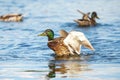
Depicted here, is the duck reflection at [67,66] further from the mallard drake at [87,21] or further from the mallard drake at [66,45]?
the mallard drake at [87,21]

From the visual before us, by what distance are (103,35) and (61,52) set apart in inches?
170

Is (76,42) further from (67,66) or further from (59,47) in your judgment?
(67,66)

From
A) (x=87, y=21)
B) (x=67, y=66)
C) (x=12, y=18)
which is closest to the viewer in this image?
A: (x=67, y=66)

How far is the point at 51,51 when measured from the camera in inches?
695

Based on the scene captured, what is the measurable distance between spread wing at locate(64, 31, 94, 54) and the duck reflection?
343 millimetres

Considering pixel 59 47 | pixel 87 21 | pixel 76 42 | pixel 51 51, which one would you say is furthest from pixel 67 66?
pixel 87 21

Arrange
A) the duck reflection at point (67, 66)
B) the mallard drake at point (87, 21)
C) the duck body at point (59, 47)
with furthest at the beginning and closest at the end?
1. the mallard drake at point (87, 21)
2. the duck body at point (59, 47)
3. the duck reflection at point (67, 66)

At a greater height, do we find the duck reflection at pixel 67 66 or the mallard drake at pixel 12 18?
the mallard drake at pixel 12 18

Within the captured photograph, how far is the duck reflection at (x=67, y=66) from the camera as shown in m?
13.5

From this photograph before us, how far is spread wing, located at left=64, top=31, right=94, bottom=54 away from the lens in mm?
16391

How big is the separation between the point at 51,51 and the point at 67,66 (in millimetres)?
2959

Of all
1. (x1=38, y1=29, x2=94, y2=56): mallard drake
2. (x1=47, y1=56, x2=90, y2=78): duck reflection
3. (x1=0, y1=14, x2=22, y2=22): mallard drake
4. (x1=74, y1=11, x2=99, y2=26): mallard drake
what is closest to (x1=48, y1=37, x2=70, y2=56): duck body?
(x1=38, y1=29, x2=94, y2=56): mallard drake

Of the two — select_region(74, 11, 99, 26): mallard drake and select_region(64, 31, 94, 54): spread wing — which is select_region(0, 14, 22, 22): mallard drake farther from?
select_region(64, 31, 94, 54): spread wing

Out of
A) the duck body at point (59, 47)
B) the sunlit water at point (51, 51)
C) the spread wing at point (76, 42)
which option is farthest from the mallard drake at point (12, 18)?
the spread wing at point (76, 42)
